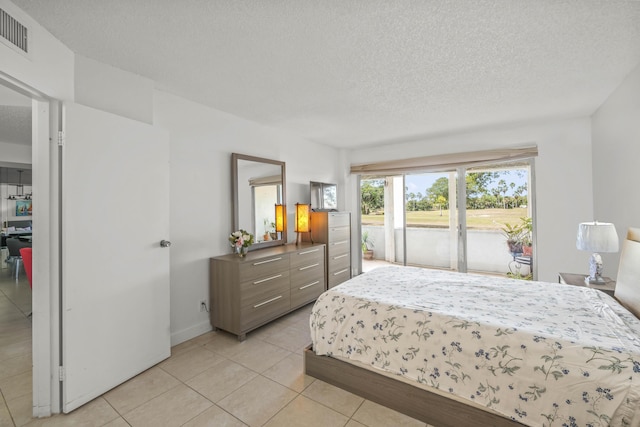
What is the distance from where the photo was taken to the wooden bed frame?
1.51 meters

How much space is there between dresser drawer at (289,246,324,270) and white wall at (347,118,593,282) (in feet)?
9.82

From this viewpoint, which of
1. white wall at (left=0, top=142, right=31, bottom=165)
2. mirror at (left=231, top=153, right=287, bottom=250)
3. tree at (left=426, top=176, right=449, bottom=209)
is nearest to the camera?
mirror at (left=231, top=153, right=287, bottom=250)

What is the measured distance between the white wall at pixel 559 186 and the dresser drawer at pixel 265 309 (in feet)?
11.3

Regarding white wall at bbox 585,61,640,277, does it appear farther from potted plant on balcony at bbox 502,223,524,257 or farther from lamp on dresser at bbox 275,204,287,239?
lamp on dresser at bbox 275,204,287,239

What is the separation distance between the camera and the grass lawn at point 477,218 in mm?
4059

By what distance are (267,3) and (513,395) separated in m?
2.48

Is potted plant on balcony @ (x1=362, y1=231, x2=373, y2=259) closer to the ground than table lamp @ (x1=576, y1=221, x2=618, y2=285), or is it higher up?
closer to the ground

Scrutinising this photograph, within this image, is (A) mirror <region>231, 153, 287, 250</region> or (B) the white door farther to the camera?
(A) mirror <region>231, 153, 287, 250</region>

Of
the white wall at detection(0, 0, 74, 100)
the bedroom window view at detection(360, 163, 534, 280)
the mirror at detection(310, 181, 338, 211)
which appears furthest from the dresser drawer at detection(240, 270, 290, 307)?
the bedroom window view at detection(360, 163, 534, 280)

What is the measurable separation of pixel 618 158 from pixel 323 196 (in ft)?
11.6

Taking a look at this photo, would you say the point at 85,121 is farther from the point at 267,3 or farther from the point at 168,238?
the point at 267,3

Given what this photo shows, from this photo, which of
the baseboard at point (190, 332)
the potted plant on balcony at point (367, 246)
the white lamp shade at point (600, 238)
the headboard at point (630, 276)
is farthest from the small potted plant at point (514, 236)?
the baseboard at point (190, 332)

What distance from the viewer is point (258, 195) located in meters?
3.56

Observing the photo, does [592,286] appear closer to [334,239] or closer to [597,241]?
[597,241]
